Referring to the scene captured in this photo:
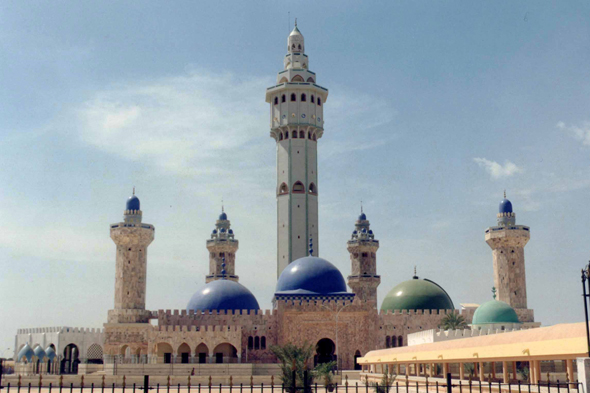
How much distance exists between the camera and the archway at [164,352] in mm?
47344

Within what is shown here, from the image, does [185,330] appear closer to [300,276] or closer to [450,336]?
[300,276]

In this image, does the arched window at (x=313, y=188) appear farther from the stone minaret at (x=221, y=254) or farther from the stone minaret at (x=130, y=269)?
the stone minaret at (x=130, y=269)

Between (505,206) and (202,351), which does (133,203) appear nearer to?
(202,351)

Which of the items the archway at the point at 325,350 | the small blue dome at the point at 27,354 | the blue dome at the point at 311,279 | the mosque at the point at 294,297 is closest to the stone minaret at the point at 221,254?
the mosque at the point at 294,297

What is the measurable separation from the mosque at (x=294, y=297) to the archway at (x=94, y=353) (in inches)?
11.8

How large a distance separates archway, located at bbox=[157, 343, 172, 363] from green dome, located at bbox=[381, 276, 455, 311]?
17.1 metres

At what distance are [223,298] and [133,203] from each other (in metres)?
12.6

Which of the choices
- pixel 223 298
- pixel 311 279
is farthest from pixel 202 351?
pixel 311 279

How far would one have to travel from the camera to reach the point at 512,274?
54.8 metres

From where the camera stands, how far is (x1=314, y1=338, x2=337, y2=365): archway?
155ft

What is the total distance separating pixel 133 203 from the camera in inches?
2253

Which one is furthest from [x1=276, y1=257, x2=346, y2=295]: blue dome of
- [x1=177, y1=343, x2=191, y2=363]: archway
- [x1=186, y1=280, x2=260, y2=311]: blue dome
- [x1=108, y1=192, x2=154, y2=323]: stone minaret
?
[x1=108, y1=192, x2=154, y2=323]: stone minaret

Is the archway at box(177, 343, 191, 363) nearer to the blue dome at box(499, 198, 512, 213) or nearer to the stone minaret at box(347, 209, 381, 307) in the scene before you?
the stone minaret at box(347, 209, 381, 307)

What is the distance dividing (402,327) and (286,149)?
58.4ft
